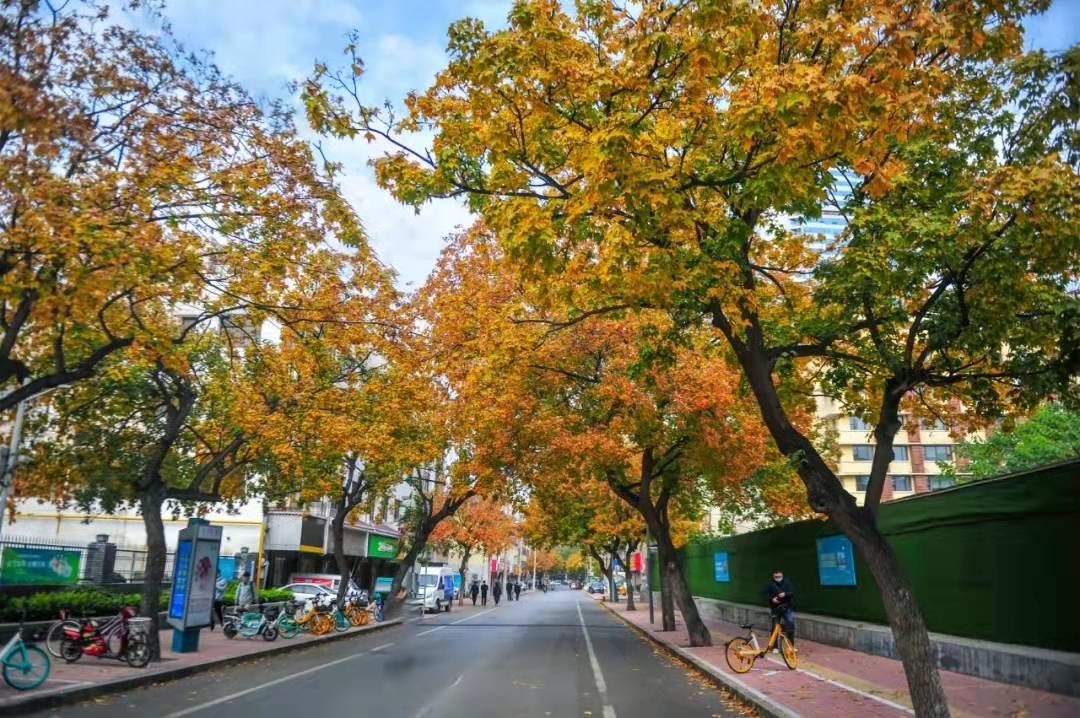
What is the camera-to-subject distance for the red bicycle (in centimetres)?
1322

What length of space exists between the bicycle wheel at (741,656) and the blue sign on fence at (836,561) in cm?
497

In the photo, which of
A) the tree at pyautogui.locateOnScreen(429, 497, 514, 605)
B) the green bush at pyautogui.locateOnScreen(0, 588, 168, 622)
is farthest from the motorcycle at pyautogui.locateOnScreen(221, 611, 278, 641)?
the tree at pyautogui.locateOnScreen(429, 497, 514, 605)

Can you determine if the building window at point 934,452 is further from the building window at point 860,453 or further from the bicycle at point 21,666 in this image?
the bicycle at point 21,666

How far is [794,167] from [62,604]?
17579 millimetres

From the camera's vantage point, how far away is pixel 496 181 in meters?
8.77

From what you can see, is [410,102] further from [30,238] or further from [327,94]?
[30,238]

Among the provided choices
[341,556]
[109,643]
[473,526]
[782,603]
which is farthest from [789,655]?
[473,526]

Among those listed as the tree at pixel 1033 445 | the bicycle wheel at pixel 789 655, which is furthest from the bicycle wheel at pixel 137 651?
the tree at pixel 1033 445

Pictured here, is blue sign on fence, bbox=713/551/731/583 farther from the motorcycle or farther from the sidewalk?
the motorcycle

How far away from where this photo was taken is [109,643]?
1324cm

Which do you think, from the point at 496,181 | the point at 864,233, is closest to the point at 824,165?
the point at 864,233

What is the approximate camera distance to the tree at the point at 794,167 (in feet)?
23.3

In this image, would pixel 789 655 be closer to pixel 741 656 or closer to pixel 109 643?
pixel 741 656

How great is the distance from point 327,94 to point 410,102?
111 centimetres
